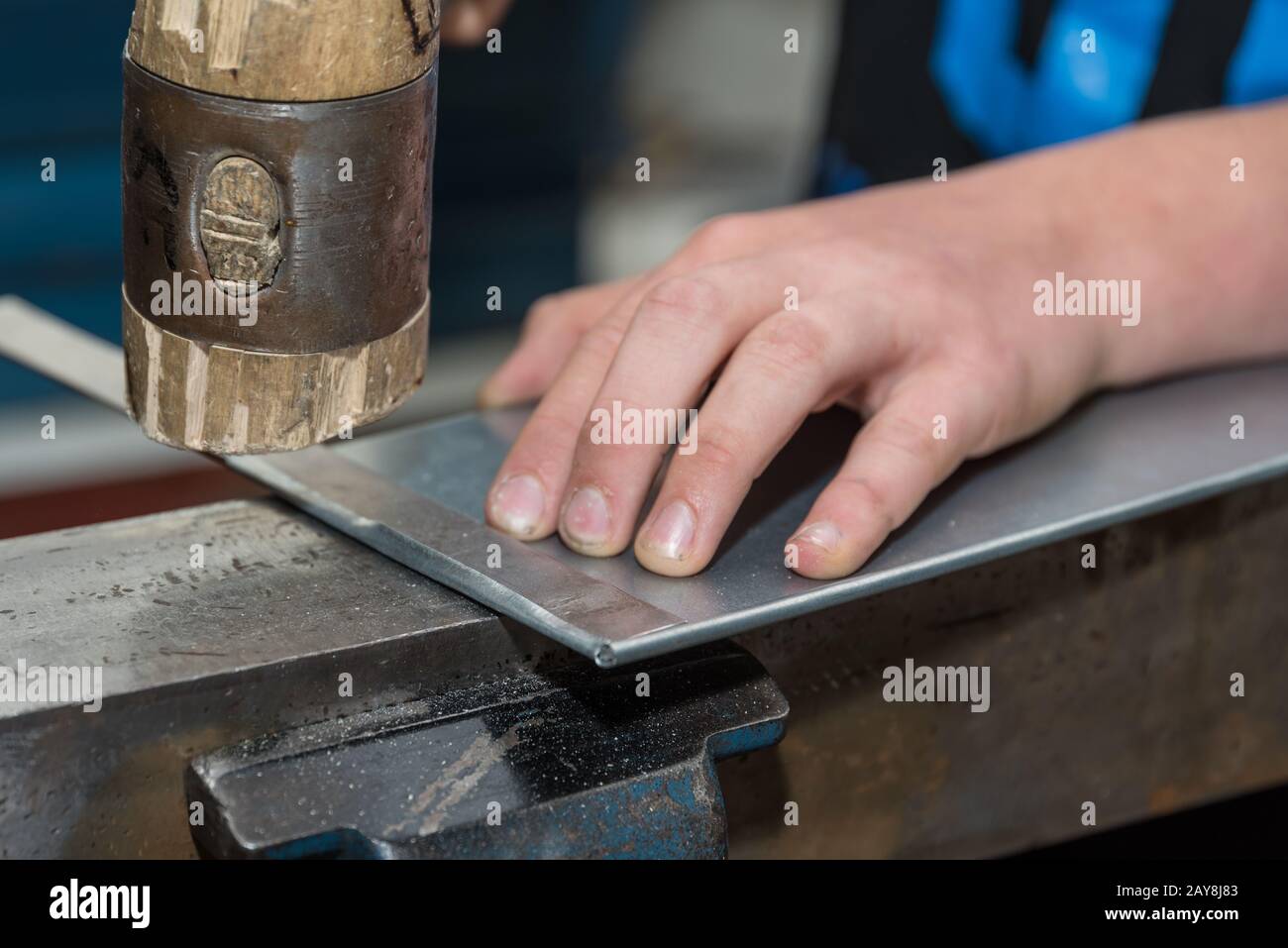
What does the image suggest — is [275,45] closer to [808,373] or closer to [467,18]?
[808,373]

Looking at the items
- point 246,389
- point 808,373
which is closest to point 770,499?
point 808,373

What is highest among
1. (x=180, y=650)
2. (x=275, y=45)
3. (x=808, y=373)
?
(x=275, y=45)

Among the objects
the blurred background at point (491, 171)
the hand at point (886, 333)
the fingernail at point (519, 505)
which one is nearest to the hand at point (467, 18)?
the hand at point (886, 333)

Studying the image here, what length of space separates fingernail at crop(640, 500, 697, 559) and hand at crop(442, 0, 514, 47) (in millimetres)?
635

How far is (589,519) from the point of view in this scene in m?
0.80

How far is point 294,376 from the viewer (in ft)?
2.32

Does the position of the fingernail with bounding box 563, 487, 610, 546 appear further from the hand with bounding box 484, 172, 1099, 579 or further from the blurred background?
the blurred background

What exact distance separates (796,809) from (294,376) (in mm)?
395

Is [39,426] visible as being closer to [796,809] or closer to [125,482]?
[125,482]

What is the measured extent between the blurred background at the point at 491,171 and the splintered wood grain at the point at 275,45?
1889mm

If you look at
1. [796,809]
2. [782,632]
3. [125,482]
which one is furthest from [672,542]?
[125,482]

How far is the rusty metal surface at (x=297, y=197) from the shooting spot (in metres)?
0.66

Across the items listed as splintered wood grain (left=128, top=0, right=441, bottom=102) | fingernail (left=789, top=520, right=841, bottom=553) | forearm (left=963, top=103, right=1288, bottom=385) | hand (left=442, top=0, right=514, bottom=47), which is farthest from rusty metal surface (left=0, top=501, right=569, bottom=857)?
hand (left=442, top=0, right=514, bottom=47)

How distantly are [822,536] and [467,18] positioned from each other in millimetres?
687
